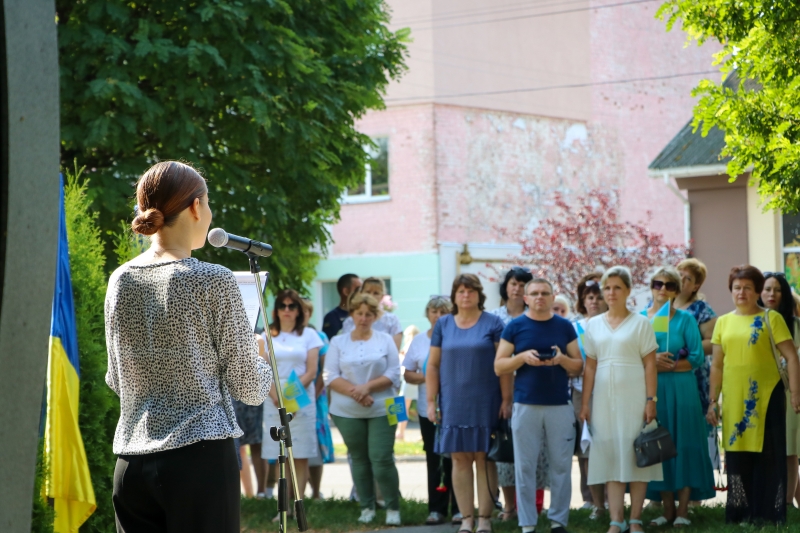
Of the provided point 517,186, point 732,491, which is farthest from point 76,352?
point 517,186

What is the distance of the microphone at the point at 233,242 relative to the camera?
13.5ft

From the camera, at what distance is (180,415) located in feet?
11.3

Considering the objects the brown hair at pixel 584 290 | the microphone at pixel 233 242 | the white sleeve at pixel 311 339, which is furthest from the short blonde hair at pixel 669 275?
the microphone at pixel 233 242

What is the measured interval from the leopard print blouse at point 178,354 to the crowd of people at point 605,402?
5126 mm

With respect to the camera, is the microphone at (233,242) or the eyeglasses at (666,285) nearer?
the microphone at (233,242)

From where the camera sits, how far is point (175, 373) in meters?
3.46

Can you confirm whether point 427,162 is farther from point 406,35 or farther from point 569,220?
point 406,35

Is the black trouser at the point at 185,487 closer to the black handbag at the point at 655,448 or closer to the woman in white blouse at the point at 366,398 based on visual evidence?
the black handbag at the point at 655,448

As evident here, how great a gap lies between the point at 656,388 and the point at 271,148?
622 cm

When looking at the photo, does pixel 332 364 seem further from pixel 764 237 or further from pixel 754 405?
pixel 764 237

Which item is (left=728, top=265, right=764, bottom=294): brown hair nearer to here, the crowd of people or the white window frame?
the crowd of people

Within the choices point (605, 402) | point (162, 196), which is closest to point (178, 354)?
point (162, 196)

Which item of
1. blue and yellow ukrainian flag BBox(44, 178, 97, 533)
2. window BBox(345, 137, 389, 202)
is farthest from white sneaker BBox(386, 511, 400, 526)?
window BBox(345, 137, 389, 202)

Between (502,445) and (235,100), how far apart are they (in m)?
5.44
